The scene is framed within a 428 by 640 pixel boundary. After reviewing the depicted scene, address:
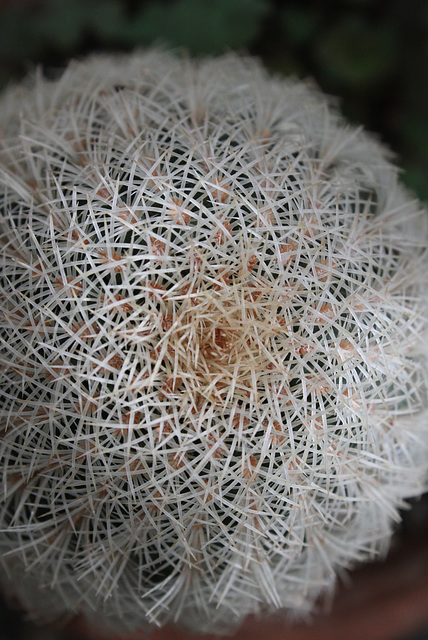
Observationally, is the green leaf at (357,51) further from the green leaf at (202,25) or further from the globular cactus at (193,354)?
the globular cactus at (193,354)

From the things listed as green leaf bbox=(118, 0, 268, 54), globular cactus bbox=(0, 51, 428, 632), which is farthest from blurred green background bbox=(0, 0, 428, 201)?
globular cactus bbox=(0, 51, 428, 632)

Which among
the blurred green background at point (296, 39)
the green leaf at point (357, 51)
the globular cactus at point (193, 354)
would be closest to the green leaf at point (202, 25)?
the blurred green background at point (296, 39)

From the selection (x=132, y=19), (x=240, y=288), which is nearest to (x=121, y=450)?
(x=240, y=288)

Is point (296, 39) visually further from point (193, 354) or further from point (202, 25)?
point (193, 354)

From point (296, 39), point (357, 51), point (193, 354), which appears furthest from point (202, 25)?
point (193, 354)

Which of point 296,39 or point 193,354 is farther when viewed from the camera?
point 296,39
